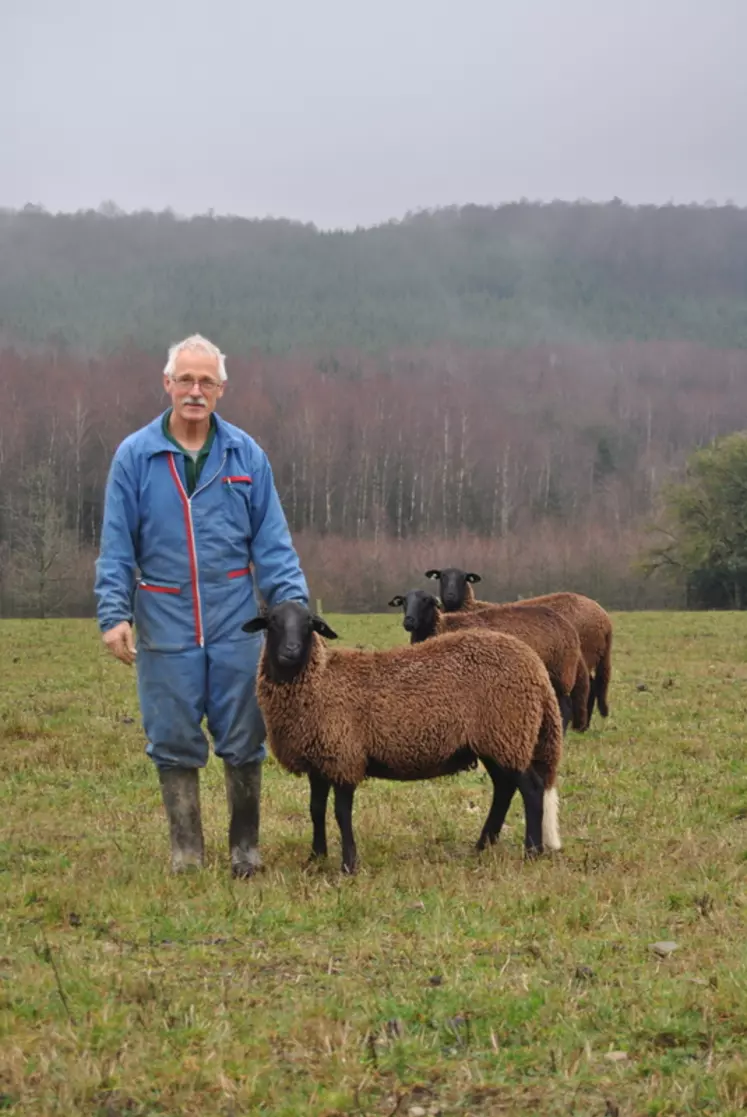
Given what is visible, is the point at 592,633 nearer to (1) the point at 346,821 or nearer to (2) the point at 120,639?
(1) the point at 346,821

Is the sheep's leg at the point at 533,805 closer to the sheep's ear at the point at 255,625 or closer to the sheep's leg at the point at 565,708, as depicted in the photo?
the sheep's ear at the point at 255,625

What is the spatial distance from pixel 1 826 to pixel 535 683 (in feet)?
15.0

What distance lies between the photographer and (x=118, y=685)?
66.2 feet

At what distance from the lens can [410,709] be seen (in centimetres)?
833

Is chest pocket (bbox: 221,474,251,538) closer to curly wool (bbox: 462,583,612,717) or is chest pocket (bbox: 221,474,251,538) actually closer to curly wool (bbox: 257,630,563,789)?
curly wool (bbox: 257,630,563,789)

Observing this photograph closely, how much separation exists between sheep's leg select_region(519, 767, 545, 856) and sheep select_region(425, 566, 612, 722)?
21.0 feet

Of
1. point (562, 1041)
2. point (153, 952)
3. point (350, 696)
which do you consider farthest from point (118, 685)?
point (562, 1041)

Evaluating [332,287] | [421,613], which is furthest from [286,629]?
[332,287]

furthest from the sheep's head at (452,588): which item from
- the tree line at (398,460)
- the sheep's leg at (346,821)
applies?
the tree line at (398,460)

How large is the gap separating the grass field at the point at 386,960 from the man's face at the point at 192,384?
3.00 m

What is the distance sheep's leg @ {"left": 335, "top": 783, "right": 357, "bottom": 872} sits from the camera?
26.0 feet

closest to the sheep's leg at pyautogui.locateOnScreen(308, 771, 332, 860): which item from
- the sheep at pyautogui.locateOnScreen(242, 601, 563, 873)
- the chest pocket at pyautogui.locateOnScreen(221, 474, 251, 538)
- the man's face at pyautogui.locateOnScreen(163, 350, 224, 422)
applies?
the sheep at pyautogui.locateOnScreen(242, 601, 563, 873)

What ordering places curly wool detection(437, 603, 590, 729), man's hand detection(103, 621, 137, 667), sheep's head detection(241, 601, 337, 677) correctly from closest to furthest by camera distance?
man's hand detection(103, 621, 137, 667) → sheep's head detection(241, 601, 337, 677) → curly wool detection(437, 603, 590, 729)

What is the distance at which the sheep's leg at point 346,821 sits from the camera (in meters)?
7.92
